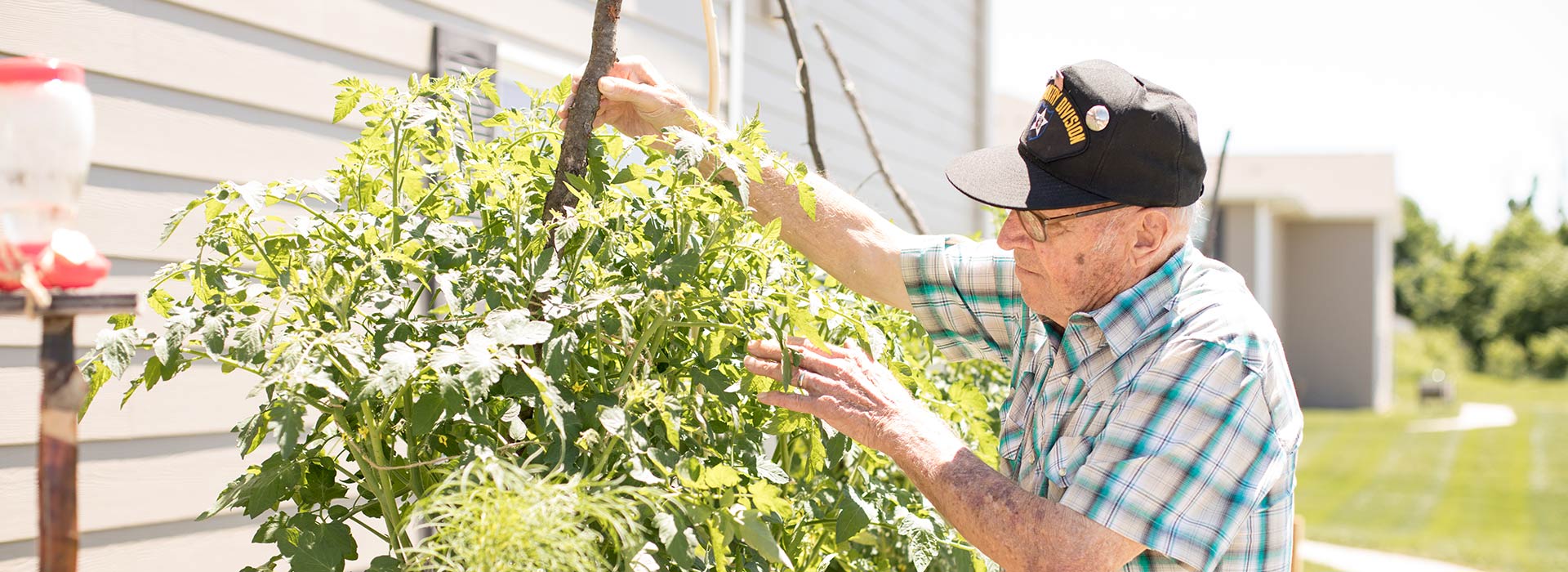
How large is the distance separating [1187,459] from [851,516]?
1.49 feet

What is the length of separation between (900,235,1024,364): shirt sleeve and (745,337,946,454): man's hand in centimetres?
46

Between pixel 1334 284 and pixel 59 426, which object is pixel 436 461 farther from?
pixel 1334 284

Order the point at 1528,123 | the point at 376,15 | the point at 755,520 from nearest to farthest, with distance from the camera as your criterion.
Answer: the point at 755,520
the point at 376,15
the point at 1528,123

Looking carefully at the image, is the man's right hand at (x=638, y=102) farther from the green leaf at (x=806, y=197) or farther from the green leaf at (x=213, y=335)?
the green leaf at (x=213, y=335)

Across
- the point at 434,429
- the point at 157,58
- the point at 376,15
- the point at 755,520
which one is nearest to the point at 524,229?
the point at 434,429

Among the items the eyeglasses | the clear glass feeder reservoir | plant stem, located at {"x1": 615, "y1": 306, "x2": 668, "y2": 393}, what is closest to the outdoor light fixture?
the clear glass feeder reservoir

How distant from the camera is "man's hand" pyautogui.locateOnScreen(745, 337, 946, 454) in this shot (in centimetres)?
163

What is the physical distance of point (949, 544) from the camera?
6.04 ft

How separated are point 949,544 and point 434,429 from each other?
31.3 inches

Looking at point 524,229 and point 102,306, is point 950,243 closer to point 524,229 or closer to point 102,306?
point 524,229

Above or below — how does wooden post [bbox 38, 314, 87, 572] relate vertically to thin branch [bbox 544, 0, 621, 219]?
below

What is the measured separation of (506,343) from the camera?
1272 millimetres

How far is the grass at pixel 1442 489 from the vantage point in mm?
9773

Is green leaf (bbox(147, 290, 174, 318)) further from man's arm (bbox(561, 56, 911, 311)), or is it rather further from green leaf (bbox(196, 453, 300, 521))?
man's arm (bbox(561, 56, 911, 311))
